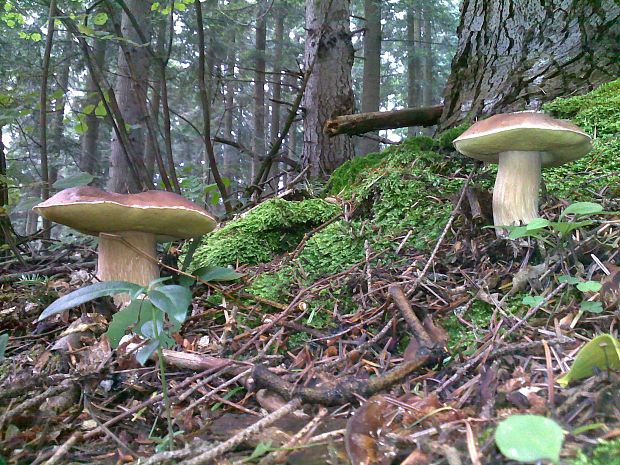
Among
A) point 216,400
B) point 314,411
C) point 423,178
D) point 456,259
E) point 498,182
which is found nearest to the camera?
point 314,411

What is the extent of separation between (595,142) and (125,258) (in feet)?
8.99

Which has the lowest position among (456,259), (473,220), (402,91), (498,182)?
(456,259)

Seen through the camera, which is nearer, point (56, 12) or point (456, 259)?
point (456, 259)

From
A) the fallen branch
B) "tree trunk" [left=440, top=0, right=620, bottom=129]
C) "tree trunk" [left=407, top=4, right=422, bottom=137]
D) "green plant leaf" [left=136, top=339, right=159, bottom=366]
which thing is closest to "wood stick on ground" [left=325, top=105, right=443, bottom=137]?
"tree trunk" [left=440, top=0, right=620, bottom=129]

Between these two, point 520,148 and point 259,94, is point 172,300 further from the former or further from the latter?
point 259,94

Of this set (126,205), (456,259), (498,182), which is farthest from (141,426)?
(498,182)

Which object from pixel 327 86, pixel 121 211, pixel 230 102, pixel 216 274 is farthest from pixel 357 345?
pixel 230 102

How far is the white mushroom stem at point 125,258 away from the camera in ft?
7.43

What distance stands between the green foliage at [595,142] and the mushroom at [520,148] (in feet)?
0.69

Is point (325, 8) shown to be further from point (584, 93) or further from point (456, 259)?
point (456, 259)

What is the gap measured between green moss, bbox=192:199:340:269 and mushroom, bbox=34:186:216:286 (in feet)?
0.99

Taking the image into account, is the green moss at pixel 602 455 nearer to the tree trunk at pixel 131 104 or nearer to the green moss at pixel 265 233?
the green moss at pixel 265 233

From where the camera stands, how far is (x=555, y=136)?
1924 millimetres

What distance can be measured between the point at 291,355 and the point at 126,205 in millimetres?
899
